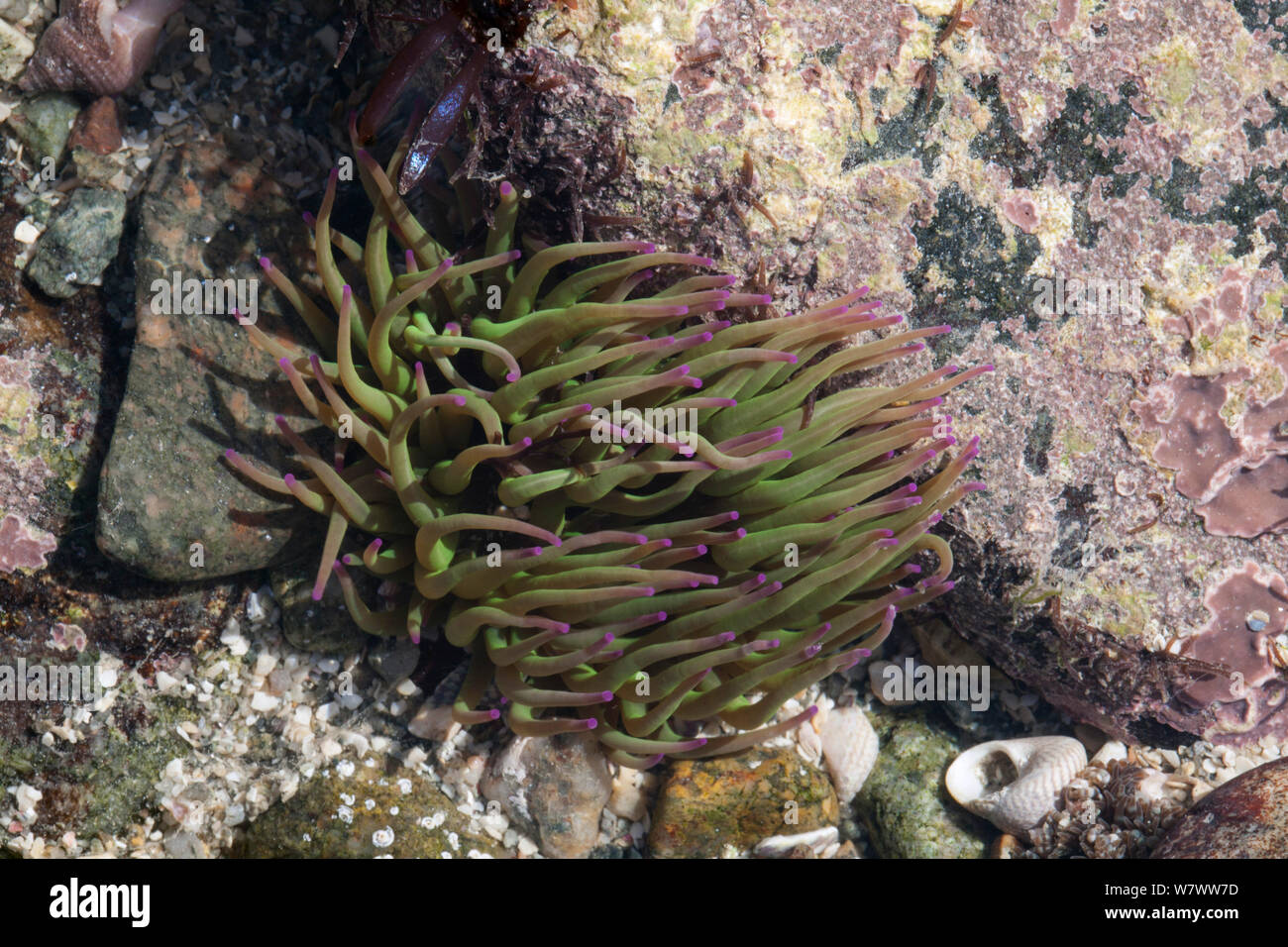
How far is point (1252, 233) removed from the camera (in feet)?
13.0

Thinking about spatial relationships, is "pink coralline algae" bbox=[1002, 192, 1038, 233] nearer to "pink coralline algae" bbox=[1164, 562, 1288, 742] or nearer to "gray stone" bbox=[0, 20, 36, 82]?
"pink coralline algae" bbox=[1164, 562, 1288, 742]

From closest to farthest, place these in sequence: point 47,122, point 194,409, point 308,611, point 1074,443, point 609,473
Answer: point 609,473
point 194,409
point 308,611
point 1074,443
point 47,122

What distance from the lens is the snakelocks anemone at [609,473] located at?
9.77 feet

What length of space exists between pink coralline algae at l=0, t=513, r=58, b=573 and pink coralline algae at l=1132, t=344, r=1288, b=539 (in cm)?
446

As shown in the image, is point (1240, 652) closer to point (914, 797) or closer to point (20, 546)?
point (914, 797)

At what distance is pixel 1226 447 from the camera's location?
151 inches

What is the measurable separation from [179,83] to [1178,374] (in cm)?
456

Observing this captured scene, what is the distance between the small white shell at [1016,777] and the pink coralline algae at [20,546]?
3.91m

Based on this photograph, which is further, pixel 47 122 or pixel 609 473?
pixel 47 122

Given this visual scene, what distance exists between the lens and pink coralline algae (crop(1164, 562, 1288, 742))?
379 cm

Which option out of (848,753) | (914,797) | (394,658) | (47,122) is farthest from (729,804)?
(47,122)

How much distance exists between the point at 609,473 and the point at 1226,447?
2.80 meters

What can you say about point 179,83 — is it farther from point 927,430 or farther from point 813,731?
point 813,731
